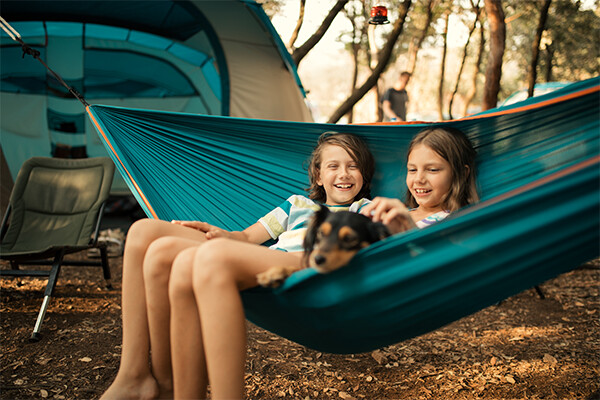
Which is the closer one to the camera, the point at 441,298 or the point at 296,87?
the point at 441,298

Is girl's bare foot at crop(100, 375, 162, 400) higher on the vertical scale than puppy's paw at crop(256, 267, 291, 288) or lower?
lower

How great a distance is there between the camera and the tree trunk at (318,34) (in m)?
3.70

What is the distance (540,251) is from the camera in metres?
1.09

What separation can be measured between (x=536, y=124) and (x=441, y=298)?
0.70 m

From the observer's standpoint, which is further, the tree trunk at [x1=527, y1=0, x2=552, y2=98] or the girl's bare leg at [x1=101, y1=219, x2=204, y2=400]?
the tree trunk at [x1=527, y1=0, x2=552, y2=98]

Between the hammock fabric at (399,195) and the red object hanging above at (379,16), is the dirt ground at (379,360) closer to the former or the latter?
the hammock fabric at (399,195)

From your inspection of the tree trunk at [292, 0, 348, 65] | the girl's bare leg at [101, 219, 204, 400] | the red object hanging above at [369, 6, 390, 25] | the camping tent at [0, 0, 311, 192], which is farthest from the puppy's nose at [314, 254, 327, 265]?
the tree trunk at [292, 0, 348, 65]

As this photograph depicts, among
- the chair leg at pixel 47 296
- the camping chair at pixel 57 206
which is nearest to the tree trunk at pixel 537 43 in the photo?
the camping chair at pixel 57 206

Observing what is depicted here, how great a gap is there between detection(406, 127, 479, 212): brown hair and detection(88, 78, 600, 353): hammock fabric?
0.19 feet

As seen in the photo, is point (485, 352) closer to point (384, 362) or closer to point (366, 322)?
point (384, 362)

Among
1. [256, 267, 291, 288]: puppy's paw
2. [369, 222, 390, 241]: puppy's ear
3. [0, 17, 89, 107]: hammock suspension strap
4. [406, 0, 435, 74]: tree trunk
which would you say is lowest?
[256, 267, 291, 288]: puppy's paw

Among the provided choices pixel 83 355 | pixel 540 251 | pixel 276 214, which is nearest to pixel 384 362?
pixel 276 214

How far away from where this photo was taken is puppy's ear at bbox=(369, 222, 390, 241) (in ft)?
3.72

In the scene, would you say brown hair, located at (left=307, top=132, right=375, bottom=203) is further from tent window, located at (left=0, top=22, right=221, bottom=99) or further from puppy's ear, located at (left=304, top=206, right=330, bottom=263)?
tent window, located at (left=0, top=22, right=221, bottom=99)
